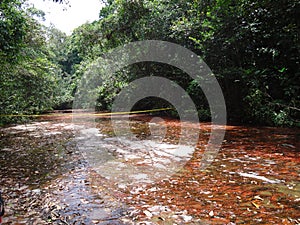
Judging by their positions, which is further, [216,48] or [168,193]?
[216,48]

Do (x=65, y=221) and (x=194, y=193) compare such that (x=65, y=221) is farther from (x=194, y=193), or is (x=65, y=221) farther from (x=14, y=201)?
(x=194, y=193)

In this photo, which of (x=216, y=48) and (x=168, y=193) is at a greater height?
(x=216, y=48)

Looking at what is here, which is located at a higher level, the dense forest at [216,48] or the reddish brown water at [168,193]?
the dense forest at [216,48]

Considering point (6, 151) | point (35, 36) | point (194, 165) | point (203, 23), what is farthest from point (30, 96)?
point (194, 165)

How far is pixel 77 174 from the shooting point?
3.49m

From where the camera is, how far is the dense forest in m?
6.94

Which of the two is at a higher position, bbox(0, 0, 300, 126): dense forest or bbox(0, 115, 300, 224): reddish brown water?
bbox(0, 0, 300, 126): dense forest

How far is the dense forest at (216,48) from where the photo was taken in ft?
22.8

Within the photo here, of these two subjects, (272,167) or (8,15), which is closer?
(272,167)

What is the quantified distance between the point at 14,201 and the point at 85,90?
18.8 meters

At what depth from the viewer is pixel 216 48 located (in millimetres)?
8898

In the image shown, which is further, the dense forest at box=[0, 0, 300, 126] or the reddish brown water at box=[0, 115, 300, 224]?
the dense forest at box=[0, 0, 300, 126]

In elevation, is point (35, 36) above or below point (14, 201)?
above

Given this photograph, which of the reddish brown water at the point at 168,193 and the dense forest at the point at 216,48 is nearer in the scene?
the reddish brown water at the point at 168,193
